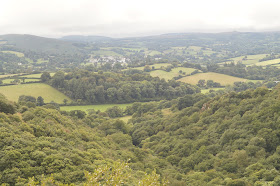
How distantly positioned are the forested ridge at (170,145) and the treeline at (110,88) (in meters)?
45.2

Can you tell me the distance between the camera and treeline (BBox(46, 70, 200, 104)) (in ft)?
372

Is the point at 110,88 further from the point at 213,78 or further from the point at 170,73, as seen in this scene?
the point at 213,78

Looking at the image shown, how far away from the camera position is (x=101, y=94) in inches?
4476

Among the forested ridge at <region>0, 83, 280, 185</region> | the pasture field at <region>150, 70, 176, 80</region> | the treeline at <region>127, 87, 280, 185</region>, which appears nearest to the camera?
the forested ridge at <region>0, 83, 280, 185</region>

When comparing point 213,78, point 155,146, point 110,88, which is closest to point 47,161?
point 155,146

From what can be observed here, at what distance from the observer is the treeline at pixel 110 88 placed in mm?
113425

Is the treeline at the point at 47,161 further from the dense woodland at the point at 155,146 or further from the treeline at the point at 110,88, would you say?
the treeline at the point at 110,88

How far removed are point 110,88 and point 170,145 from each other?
6830 centimetres

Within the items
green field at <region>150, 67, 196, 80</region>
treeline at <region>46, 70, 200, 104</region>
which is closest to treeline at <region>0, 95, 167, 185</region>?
treeline at <region>46, 70, 200, 104</region>

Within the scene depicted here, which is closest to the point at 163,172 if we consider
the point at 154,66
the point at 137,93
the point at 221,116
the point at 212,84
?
the point at 221,116

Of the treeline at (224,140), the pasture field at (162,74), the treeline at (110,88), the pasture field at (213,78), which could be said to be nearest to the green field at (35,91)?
the treeline at (110,88)

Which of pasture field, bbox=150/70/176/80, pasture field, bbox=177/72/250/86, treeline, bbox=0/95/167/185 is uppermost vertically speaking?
treeline, bbox=0/95/167/185

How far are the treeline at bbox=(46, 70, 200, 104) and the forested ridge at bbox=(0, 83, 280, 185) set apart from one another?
148ft

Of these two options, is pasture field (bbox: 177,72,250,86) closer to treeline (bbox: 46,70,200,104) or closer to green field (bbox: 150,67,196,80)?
green field (bbox: 150,67,196,80)
